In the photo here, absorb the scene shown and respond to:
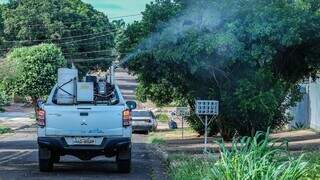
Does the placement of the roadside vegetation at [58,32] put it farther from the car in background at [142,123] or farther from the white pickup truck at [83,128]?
the white pickup truck at [83,128]

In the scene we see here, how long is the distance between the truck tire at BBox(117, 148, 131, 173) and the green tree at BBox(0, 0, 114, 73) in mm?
51677

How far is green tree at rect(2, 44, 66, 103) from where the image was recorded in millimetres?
51781

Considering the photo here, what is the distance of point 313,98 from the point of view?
101 feet

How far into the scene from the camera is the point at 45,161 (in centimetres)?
1518

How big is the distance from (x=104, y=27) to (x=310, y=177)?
230 feet

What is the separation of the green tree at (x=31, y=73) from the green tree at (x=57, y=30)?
13.1m

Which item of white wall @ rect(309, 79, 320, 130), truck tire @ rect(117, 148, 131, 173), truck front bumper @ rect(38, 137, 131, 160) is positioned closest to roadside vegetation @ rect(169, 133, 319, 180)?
truck front bumper @ rect(38, 137, 131, 160)

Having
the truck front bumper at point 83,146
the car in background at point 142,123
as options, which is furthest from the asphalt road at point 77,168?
the car in background at point 142,123

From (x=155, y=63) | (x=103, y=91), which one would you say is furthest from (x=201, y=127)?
(x=103, y=91)

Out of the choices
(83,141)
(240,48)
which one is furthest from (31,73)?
(83,141)

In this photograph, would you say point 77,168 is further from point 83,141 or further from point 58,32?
point 58,32

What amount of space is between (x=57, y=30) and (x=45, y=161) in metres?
54.0

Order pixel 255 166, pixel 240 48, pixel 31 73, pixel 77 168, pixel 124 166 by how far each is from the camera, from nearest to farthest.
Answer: pixel 255 166 → pixel 124 166 → pixel 77 168 → pixel 240 48 → pixel 31 73

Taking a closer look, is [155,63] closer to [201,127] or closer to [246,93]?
[246,93]
